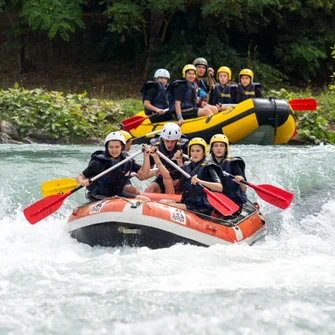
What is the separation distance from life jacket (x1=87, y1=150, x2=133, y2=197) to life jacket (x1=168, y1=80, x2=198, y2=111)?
4664 millimetres

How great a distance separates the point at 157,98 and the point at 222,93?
3.61ft

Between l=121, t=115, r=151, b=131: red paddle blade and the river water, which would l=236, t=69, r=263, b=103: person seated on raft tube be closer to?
l=121, t=115, r=151, b=131: red paddle blade

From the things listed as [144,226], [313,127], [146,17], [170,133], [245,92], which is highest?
[146,17]

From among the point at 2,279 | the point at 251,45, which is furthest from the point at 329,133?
the point at 2,279

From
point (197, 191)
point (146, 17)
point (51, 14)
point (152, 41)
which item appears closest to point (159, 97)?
point (197, 191)

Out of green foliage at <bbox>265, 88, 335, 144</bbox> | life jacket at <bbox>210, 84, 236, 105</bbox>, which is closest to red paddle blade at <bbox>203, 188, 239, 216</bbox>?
life jacket at <bbox>210, 84, 236, 105</bbox>

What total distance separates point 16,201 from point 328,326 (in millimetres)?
5101

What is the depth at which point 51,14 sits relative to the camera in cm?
1847

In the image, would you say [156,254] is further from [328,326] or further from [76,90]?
[76,90]

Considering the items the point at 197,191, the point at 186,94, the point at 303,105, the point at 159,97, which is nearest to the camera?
the point at 197,191

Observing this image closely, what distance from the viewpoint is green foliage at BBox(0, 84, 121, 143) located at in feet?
47.5

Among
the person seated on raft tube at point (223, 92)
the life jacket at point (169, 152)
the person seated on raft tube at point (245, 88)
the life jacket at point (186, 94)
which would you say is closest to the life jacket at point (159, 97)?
the life jacket at point (186, 94)

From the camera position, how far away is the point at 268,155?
1186cm

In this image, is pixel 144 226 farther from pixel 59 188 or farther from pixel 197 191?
pixel 59 188
